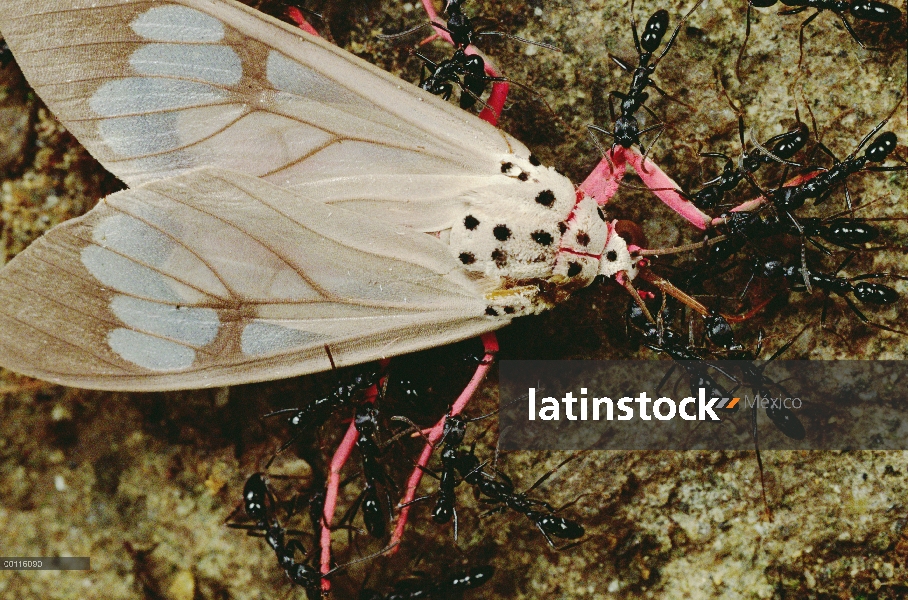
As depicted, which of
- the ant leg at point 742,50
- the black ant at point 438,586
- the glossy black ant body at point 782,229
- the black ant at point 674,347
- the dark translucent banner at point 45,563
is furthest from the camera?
the dark translucent banner at point 45,563

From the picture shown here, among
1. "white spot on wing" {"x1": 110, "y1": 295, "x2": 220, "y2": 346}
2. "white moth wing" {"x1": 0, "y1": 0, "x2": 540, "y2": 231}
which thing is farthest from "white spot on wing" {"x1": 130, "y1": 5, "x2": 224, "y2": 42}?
"white spot on wing" {"x1": 110, "y1": 295, "x2": 220, "y2": 346}

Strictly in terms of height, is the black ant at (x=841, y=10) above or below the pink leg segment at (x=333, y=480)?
above

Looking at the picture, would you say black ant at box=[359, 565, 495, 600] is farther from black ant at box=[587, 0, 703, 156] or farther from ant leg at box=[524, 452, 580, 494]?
black ant at box=[587, 0, 703, 156]

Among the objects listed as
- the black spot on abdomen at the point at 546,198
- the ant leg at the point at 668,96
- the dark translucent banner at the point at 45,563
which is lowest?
the dark translucent banner at the point at 45,563

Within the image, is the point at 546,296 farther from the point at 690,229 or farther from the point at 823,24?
the point at 823,24

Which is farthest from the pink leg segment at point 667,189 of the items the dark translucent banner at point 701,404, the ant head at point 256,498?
the ant head at point 256,498

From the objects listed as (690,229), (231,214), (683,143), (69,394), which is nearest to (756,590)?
(690,229)

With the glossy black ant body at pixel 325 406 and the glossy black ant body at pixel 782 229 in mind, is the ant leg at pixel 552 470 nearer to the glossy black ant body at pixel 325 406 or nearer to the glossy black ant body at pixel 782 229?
the glossy black ant body at pixel 325 406

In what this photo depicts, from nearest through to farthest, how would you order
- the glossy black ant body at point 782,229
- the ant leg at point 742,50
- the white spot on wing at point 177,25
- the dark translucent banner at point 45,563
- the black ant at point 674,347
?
1. the white spot on wing at point 177,25
2. the glossy black ant body at point 782,229
3. the black ant at point 674,347
4. the ant leg at point 742,50
5. the dark translucent banner at point 45,563
